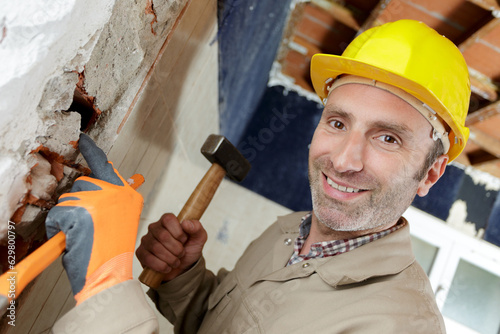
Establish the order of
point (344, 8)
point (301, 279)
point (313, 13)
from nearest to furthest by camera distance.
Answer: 1. point (301, 279)
2. point (344, 8)
3. point (313, 13)

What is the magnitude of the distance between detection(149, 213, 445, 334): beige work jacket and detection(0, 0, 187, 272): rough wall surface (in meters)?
0.74

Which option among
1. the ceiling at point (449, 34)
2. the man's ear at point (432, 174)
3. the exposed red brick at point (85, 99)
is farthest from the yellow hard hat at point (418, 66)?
the ceiling at point (449, 34)

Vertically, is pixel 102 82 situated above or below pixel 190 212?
above

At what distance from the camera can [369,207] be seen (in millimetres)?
1331

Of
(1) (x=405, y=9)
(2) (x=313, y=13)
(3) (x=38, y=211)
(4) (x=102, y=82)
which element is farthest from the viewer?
A: (2) (x=313, y=13)

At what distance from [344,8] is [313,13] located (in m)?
0.31

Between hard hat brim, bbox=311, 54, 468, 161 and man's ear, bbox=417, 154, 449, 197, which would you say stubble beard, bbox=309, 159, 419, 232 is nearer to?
man's ear, bbox=417, 154, 449, 197

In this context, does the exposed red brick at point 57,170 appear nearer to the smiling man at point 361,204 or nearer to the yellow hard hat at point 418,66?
the smiling man at point 361,204

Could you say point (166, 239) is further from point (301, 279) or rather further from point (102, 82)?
point (102, 82)

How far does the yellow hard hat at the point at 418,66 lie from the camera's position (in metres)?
1.30

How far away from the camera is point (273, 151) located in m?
4.25

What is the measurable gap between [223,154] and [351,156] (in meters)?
0.54

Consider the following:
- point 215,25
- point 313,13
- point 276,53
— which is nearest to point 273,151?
point 276,53

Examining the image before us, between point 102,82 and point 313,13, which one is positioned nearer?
point 102,82
